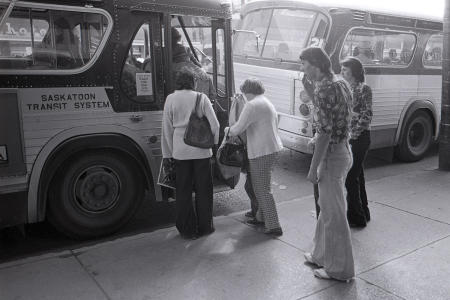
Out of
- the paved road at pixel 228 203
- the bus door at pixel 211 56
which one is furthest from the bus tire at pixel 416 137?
the bus door at pixel 211 56

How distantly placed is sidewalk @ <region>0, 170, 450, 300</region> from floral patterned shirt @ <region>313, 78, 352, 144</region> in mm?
1248

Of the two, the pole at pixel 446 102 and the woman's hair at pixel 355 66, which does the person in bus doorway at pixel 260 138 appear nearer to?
the woman's hair at pixel 355 66

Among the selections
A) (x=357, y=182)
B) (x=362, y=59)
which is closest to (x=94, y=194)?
(x=357, y=182)

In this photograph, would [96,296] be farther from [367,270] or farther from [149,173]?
[367,270]

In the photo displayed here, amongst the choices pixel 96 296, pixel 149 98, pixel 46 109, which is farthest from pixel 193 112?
pixel 96 296

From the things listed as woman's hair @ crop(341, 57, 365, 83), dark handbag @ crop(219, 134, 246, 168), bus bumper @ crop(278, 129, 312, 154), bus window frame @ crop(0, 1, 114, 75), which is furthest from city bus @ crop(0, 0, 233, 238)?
bus bumper @ crop(278, 129, 312, 154)

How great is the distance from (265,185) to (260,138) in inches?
19.6

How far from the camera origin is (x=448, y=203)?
607 centimetres

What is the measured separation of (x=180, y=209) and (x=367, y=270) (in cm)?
186

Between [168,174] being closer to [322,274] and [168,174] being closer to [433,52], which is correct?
[322,274]

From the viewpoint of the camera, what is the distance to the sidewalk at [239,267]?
3.78 meters

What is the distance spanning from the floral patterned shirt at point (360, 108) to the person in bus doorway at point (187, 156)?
146cm

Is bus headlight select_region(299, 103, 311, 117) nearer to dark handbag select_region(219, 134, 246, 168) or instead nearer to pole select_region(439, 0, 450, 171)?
pole select_region(439, 0, 450, 171)

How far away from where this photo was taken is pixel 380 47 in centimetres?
→ 777
